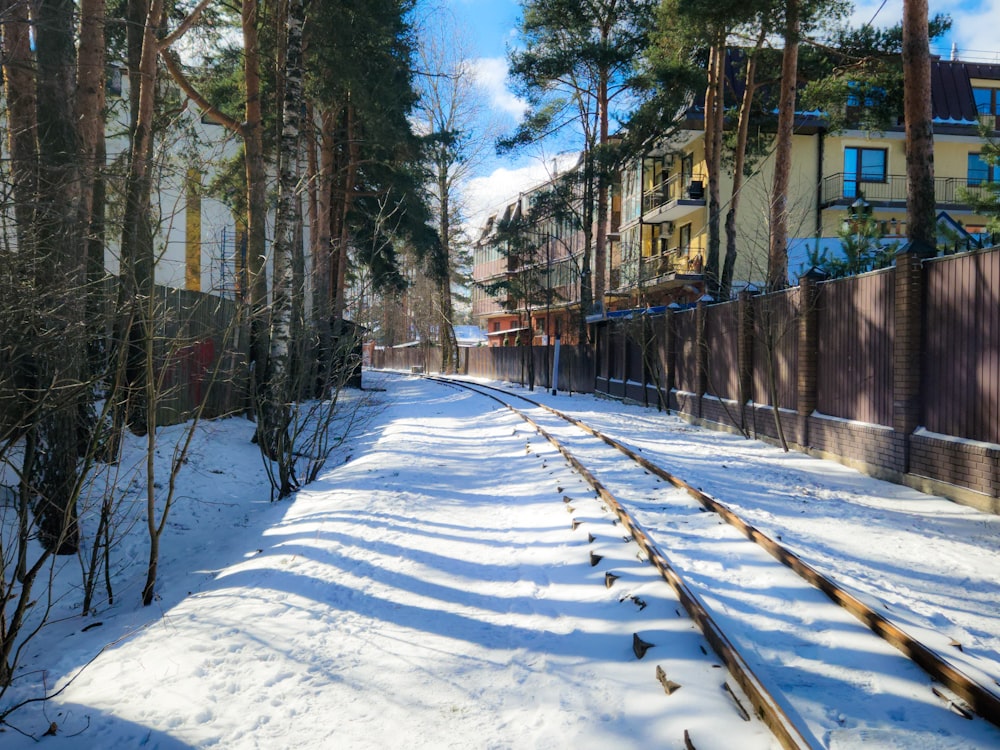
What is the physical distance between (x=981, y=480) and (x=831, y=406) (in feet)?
11.7

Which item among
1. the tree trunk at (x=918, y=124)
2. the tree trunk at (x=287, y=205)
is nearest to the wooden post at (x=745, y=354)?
the tree trunk at (x=918, y=124)

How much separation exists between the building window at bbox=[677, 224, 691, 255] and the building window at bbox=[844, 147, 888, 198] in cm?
650

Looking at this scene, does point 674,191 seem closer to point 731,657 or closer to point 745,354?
point 745,354

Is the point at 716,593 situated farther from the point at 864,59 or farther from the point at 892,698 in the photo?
the point at 864,59

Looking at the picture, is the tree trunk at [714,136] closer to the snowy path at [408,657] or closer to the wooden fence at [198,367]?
the wooden fence at [198,367]

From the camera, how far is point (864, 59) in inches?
619

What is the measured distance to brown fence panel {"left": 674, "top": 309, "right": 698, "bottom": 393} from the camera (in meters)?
17.1

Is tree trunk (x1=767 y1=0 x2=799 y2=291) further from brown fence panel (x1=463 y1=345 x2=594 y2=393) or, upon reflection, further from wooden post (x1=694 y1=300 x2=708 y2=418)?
brown fence panel (x1=463 y1=345 x2=594 y2=393)

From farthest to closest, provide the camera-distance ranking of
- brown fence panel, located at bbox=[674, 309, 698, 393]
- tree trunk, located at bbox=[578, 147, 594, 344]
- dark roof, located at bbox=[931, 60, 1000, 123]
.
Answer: dark roof, located at bbox=[931, 60, 1000, 123] < tree trunk, located at bbox=[578, 147, 594, 344] < brown fence panel, located at bbox=[674, 309, 698, 393]

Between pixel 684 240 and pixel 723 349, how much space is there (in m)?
20.4

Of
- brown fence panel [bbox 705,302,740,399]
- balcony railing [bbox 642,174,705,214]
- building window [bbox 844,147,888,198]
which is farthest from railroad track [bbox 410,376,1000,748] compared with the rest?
building window [bbox 844,147,888,198]

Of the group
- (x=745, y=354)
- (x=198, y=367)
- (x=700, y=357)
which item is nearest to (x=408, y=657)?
(x=745, y=354)

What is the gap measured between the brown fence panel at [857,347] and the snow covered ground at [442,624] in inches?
47.8

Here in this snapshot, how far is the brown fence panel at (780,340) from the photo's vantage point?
39.4ft
